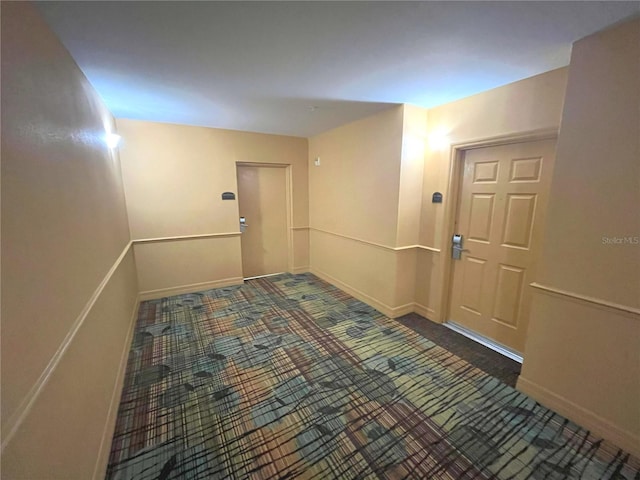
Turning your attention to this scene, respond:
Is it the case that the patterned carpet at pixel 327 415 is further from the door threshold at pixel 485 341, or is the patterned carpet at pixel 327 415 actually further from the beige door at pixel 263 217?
the beige door at pixel 263 217

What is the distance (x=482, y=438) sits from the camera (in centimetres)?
162

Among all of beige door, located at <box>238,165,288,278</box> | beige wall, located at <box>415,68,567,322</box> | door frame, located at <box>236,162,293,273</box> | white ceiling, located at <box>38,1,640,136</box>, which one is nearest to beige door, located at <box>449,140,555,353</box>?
beige wall, located at <box>415,68,567,322</box>

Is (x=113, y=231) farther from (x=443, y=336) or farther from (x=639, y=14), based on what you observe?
(x=639, y=14)

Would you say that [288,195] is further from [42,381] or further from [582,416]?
[582,416]

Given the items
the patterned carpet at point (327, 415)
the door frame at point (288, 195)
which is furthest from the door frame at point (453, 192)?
the door frame at point (288, 195)

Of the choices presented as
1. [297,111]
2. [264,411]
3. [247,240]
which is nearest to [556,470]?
[264,411]

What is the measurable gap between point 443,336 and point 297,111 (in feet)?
9.20

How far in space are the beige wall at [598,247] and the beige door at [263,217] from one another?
356cm

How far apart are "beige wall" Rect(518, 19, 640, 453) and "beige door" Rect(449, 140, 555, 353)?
1.79ft

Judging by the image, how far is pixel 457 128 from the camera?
101 inches

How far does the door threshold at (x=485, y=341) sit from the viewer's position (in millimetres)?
2393

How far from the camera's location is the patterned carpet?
1.46m

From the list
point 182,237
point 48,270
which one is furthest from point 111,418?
point 182,237

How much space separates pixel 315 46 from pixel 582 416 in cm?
282
